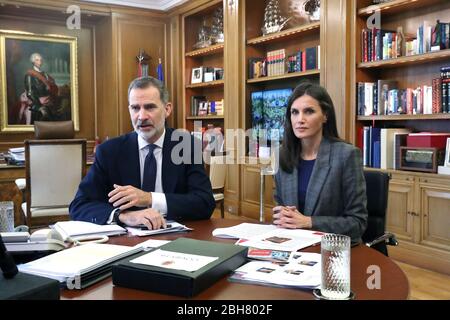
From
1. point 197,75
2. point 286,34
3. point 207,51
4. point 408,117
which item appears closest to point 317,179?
point 408,117

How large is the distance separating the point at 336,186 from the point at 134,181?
0.88 m

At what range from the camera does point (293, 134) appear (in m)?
2.18

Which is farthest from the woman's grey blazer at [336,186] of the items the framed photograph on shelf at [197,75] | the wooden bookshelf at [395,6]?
the framed photograph on shelf at [197,75]

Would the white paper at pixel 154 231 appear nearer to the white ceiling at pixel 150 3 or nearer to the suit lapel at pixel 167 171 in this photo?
the suit lapel at pixel 167 171

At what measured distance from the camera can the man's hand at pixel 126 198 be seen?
1.67 m

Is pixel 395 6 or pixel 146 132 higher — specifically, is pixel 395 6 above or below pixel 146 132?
above

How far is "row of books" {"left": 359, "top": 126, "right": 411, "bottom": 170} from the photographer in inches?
139

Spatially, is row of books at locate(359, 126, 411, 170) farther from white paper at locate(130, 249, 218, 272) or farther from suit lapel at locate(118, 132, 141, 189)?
white paper at locate(130, 249, 218, 272)

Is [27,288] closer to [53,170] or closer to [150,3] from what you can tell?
[53,170]

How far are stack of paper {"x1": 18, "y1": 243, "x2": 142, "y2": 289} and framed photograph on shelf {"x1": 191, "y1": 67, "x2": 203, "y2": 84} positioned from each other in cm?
513

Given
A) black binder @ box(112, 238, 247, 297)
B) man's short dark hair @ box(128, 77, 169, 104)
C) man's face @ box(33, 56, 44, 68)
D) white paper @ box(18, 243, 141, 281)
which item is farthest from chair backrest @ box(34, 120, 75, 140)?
black binder @ box(112, 238, 247, 297)

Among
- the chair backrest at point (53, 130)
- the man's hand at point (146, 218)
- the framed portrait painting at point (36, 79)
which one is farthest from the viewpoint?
the framed portrait painting at point (36, 79)

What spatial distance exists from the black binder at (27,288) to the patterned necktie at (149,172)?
3.69 feet

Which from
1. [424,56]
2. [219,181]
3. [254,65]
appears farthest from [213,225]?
[254,65]
